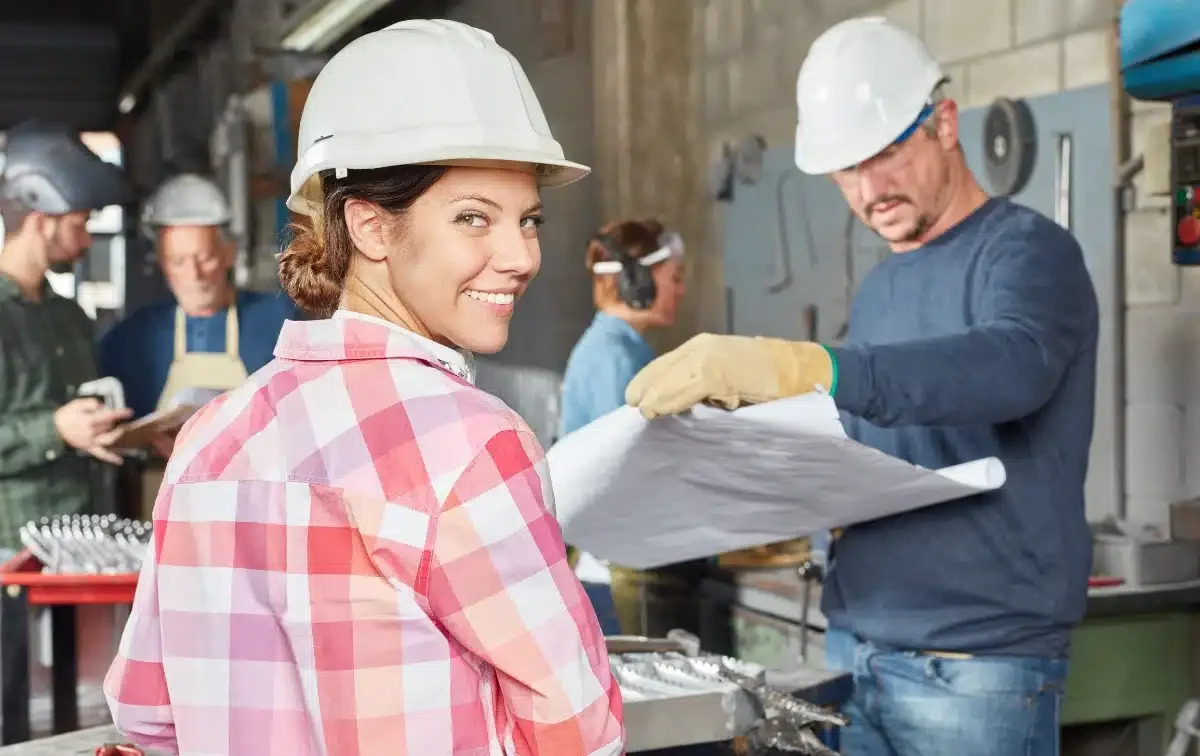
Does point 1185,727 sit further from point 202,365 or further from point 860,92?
point 202,365

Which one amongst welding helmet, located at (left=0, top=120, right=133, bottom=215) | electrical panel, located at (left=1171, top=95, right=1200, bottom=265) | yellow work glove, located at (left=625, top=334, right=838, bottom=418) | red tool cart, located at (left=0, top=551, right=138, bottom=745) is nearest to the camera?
yellow work glove, located at (left=625, top=334, right=838, bottom=418)

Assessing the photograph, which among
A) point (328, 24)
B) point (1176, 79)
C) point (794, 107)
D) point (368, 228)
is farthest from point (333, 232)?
point (328, 24)

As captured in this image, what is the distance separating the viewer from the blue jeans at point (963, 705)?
1.73 meters

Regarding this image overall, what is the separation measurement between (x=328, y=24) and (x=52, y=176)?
2.86 m

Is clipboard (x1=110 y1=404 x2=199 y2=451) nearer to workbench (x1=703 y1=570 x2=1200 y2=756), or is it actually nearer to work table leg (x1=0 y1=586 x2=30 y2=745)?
work table leg (x1=0 y1=586 x2=30 y2=745)

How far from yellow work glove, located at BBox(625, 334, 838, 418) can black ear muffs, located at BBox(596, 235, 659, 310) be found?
7.55 ft

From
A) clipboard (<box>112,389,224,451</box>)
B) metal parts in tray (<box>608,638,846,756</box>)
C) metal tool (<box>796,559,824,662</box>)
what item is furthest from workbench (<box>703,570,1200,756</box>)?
clipboard (<box>112,389,224,451</box>)

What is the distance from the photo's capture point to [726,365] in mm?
1484

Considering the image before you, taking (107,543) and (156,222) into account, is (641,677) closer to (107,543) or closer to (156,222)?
(107,543)

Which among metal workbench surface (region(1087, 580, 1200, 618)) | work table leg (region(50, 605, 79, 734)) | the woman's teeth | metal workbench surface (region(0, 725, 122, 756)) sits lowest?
work table leg (region(50, 605, 79, 734))

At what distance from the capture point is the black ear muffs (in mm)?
3820

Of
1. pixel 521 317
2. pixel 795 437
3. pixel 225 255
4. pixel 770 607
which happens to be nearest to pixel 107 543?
pixel 225 255

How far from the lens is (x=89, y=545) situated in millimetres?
2875

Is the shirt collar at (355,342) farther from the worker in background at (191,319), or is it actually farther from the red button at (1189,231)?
the worker in background at (191,319)
